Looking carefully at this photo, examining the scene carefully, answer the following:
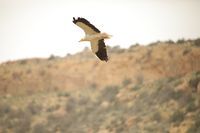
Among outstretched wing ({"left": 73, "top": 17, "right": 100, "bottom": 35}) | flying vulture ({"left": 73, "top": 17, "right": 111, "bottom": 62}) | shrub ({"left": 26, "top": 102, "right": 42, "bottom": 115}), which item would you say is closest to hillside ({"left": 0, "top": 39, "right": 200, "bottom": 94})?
shrub ({"left": 26, "top": 102, "right": 42, "bottom": 115})

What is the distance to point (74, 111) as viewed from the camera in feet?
85.6

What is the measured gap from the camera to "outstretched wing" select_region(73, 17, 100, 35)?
43.1ft

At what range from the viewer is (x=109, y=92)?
2681 cm

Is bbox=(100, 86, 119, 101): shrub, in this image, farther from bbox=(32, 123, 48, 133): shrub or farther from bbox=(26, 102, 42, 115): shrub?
bbox=(32, 123, 48, 133): shrub

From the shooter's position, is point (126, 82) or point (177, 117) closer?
point (177, 117)

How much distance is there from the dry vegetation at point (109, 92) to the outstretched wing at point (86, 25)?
23.4 feet

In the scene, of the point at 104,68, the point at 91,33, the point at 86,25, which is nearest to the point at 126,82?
the point at 104,68

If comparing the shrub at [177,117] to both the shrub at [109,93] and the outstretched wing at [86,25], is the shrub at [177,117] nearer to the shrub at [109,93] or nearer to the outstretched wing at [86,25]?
the shrub at [109,93]

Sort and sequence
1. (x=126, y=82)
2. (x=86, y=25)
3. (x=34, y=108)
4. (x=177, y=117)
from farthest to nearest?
(x=126, y=82) < (x=34, y=108) < (x=177, y=117) < (x=86, y=25)

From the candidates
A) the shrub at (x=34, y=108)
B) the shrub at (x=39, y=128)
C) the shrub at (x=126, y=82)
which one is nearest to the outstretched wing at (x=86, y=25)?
the shrub at (x=39, y=128)

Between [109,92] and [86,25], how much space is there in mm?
13784

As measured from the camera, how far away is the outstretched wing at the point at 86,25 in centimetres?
1315

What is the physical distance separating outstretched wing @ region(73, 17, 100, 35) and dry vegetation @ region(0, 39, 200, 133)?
714 cm

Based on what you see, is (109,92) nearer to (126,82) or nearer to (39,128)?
(126,82)
